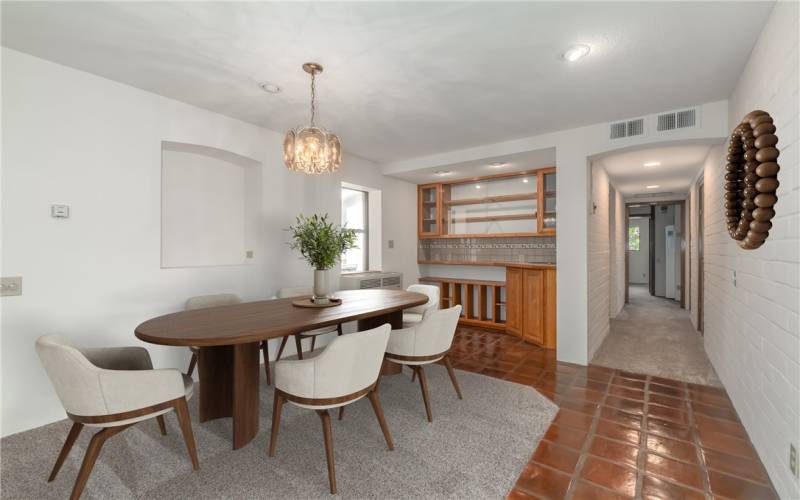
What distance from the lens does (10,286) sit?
2.40 m

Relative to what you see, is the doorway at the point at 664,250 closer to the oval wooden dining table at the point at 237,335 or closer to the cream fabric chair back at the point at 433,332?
the cream fabric chair back at the point at 433,332

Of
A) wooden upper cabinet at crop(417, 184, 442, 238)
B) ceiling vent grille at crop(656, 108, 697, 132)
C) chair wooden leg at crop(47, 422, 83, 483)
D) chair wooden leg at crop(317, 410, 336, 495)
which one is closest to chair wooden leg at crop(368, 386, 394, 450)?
chair wooden leg at crop(317, 410, 336, 495)

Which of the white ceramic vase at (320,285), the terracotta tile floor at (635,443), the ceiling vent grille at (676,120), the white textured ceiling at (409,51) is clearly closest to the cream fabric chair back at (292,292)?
the white ceramic vase at (320,285)

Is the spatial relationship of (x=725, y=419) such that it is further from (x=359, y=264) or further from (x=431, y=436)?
(x=359, y=264)

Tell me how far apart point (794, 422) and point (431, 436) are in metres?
1.78

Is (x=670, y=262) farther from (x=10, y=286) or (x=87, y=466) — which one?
(x=10, y=286)

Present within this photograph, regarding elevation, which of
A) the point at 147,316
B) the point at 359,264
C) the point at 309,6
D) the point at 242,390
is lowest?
the point at 242,390

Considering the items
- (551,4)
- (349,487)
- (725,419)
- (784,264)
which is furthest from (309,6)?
(725,419)

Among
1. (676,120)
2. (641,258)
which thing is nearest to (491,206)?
(676,120)

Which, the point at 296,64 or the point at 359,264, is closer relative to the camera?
the point at 296,64

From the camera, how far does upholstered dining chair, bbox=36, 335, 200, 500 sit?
5.56 feet

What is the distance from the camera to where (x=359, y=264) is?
5520 millimetres

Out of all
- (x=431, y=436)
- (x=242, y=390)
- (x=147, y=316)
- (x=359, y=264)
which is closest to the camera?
(x=242, y=390)

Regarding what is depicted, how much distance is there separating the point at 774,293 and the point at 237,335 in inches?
111
